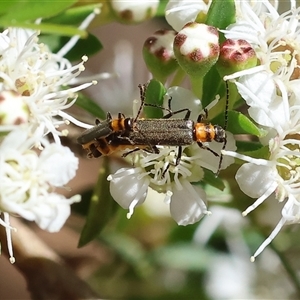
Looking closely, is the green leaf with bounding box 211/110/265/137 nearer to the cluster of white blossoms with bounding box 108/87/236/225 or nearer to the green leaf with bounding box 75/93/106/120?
the cluster of white blossoms with bounding box 108/87/236/225

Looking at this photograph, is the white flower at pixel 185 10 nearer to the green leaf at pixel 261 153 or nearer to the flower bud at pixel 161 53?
the flower bud at pixel 161 53

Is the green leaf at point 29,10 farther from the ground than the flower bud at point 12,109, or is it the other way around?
the green leaf at point 29,10

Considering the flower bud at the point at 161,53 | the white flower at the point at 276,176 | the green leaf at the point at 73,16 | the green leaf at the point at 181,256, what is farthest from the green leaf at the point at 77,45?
the green leaf at the point at 181,256

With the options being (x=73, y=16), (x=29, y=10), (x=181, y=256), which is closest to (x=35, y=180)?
(x=29, y=10)

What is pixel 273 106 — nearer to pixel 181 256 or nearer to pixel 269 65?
pixel 269 65

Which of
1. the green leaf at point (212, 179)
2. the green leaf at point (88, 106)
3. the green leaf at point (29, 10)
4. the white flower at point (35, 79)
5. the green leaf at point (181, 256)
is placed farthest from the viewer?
the green leaf at point (181, 256)

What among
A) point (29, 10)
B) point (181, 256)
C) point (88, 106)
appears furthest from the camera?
point (181, 256)

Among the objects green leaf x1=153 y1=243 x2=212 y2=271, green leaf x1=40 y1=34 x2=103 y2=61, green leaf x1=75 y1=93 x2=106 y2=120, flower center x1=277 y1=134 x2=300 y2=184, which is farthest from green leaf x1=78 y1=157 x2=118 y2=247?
green leaf x1=153 y1=243 x2=212 y2=271
